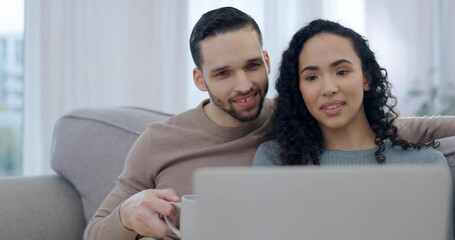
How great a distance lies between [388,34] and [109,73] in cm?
117

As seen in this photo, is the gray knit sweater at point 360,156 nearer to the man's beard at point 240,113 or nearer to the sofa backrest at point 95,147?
the man's beard at point 240,113

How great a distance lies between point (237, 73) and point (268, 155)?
198 mm

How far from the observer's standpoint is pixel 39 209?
185 cm

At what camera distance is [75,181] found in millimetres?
1959

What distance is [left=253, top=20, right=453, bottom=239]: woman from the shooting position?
143 cm

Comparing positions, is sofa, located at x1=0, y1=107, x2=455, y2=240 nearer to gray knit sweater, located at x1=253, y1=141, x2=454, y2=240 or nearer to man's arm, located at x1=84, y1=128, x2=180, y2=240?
man's arm, located at x1=84, y1=128, x2=180, y2=240

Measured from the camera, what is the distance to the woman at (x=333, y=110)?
1.43 m

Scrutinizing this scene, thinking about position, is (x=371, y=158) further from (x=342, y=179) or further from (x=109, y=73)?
(x=109, y=73)

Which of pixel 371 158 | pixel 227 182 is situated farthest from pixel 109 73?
pixel 227 182

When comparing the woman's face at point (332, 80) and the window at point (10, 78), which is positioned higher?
the woman's face at point (332, 80)

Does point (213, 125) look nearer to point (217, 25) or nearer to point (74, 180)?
point (217, 25)

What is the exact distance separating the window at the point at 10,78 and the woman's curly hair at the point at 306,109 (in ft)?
5.62

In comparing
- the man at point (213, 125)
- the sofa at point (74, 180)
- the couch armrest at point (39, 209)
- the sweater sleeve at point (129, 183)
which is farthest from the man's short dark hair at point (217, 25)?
the couch armrest at point (39, 209)

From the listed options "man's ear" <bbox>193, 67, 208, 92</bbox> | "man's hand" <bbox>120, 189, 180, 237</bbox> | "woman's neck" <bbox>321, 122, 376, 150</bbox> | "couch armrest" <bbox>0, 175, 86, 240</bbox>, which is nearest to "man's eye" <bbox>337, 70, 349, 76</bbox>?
"woman's neck" <bbox>321, 122, 376, 150</bbox>
